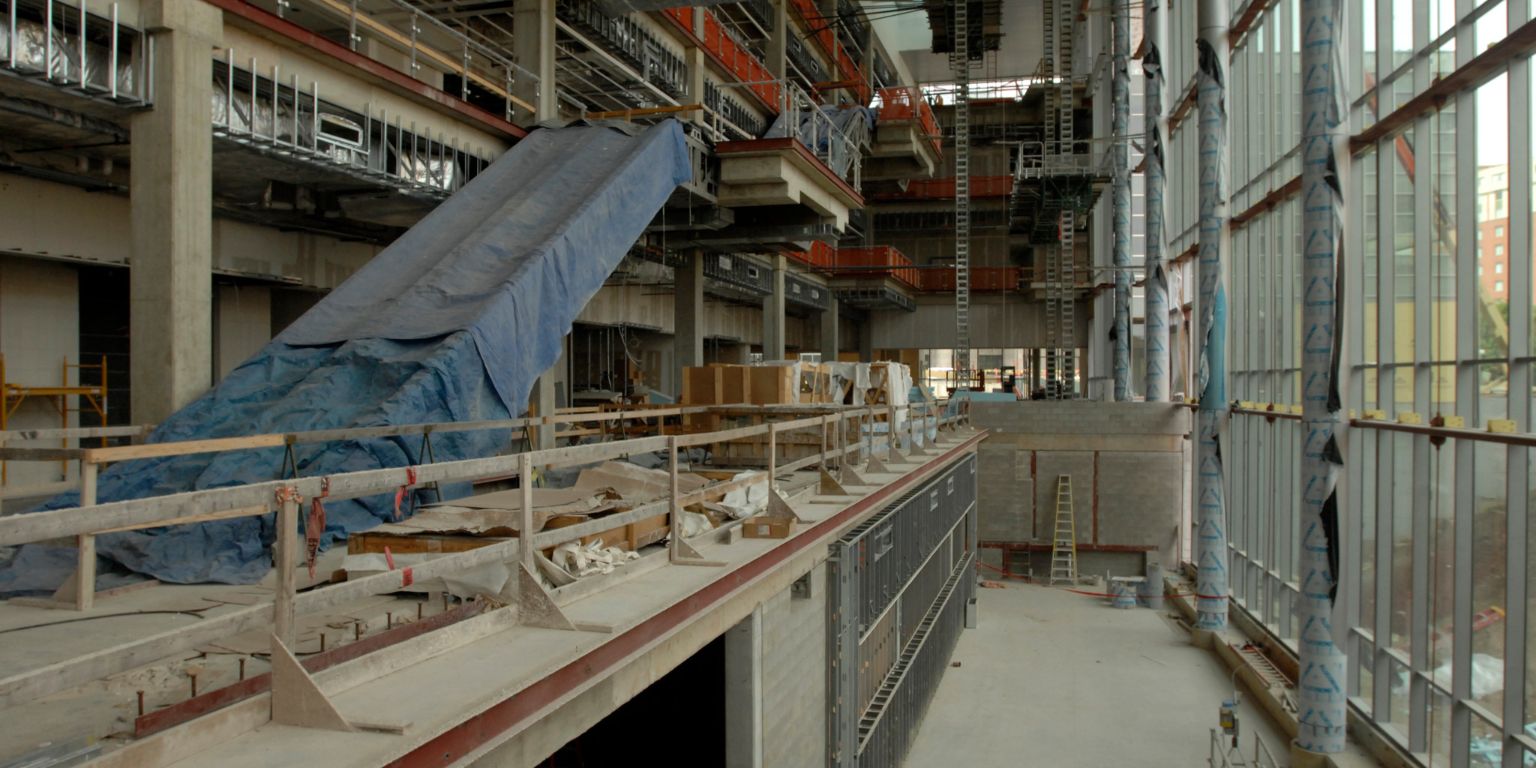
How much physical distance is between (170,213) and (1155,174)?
77.7ft

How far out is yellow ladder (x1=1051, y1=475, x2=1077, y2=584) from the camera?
30.1 metres

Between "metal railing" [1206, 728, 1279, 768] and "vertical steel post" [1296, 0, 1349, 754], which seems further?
"metal railing" [1206, 728, 1279, 768]

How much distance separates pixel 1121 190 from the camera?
33438mm


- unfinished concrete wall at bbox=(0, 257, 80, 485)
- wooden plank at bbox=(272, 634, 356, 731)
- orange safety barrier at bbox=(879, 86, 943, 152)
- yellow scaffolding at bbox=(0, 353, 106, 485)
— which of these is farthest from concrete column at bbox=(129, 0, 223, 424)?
orange safety barrier at bbox=(879, 86, 943, 152)

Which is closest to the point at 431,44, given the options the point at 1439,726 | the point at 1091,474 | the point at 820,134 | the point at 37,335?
the point at 820,134

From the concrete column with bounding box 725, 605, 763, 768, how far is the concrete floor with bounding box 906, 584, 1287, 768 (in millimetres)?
8557

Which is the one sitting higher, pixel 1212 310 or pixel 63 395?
pixel 1212 310

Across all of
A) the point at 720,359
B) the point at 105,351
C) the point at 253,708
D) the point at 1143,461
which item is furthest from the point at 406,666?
the point at 720,359

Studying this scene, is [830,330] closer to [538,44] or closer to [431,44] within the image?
[431,44]

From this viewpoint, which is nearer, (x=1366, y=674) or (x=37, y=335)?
(x=37, y=335)

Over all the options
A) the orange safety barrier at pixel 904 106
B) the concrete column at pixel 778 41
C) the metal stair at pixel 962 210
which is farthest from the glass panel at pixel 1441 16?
the orange safety barrier at pixel 904 106

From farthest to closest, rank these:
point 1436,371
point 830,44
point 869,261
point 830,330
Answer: point 830,330
point 869,261
point 830,44
point 1436,371

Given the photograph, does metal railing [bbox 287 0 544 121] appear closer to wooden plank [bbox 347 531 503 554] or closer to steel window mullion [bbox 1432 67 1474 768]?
wooden plank [bbox 347 531 503 554]

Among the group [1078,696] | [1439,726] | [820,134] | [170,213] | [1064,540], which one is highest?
[820,134]
